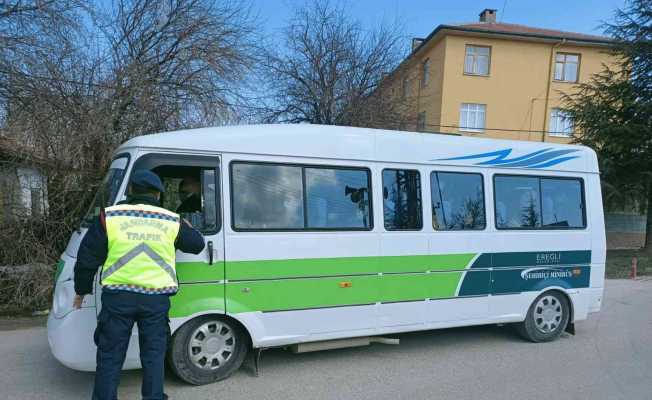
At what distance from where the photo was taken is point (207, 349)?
4.25m

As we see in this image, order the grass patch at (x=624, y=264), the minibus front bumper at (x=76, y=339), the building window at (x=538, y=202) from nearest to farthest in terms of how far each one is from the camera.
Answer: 1. the minibus front bumper at (x=76, y=339)
2. the building window at (x=538, y=202)
3. the grass patch at (x=624, y=264)

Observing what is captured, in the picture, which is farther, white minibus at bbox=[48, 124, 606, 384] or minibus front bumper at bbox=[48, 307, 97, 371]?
white minibus at bbox=[48, 124, 606, 384]

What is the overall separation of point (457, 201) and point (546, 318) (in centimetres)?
218

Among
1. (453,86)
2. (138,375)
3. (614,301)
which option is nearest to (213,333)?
(138,375)

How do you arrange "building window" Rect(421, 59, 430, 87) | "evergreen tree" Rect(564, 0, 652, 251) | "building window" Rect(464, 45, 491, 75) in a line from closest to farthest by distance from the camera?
1. "evergreen tree" Rect(564, 0, 652, 251)
2. "building window" Rect(421, 59, 430, 87)
3. "building window" Rect(464, 45, 491, 75)

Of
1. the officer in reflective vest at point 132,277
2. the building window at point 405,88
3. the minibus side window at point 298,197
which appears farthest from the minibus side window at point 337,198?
the building window at point 405,88

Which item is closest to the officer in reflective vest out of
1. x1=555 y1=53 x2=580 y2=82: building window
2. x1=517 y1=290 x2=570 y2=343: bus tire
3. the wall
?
x1=517 y1=290 x2=570 y2=343: bus tire

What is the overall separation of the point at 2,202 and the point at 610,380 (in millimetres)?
9114

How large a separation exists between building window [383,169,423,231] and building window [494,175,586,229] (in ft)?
3.93

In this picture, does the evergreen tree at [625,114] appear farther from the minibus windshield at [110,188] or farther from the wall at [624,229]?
the minibus windshield at [110,188]

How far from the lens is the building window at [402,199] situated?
495 centimetres

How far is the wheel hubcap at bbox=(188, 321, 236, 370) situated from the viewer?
4.20 m

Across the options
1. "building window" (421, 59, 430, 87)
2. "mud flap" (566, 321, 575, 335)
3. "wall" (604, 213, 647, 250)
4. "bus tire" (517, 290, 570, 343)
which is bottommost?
"wall" (604, 213, 647, 250)

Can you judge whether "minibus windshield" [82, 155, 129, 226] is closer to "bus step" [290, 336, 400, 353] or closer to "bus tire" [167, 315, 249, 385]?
"bus tire" [167, 315, 249, 385]
